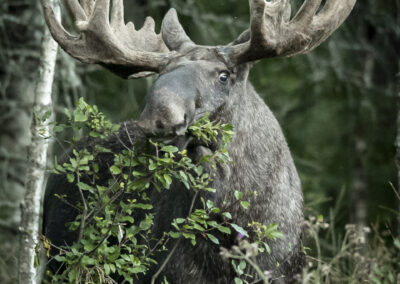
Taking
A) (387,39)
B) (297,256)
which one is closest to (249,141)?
(297,256)

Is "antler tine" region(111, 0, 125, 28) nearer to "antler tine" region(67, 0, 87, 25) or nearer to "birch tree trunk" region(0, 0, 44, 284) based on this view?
"antler tine" region(67, 0, 87, 25)

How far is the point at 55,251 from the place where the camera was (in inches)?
259

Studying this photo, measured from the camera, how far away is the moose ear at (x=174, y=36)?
5.49 m

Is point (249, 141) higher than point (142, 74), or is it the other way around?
point (142, 74)

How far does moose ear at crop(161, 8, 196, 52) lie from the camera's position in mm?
5488

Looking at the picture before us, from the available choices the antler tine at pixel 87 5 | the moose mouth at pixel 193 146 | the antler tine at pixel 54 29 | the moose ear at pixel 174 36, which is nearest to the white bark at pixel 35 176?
the antler tine at pixel 87 5

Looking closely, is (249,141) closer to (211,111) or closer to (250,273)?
(211,111)

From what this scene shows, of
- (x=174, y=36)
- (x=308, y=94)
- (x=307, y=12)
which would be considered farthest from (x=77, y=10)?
(x=308, y=94)

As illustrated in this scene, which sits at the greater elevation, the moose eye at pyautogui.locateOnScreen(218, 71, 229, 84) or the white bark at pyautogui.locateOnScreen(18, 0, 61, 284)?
Result: the moose eye at pyautogui.locateOnScreen(218, 71, 229, 84)

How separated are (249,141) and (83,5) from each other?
1.66 m

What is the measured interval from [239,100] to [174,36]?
2.61 ft

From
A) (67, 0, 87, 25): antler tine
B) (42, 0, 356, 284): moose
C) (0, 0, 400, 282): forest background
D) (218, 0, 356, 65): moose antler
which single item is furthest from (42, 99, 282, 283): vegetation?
(0, 0, 400, 282): forest background

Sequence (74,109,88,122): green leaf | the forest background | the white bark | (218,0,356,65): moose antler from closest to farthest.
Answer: (74,109,88,122): green leaf < (218,0,356,65): moose antler < the white bark < the forest background

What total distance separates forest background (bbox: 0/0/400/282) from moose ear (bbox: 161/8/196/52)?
2.03 m
